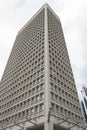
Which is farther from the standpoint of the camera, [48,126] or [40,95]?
[40,95]

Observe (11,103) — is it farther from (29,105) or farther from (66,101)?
(66,101)

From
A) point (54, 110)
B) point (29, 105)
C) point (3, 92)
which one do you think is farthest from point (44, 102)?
point (3, 92)

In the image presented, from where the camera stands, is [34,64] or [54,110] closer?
[54,110]

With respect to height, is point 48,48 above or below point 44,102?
above

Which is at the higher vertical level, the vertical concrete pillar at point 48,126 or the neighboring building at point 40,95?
the neighboring building at point 40,95

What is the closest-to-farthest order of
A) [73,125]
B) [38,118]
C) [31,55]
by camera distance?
[38,118]
[73,125]
[31,55]

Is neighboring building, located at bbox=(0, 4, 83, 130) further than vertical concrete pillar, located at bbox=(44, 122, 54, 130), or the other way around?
neighboring building, located at bbox=(0, 4, 83, 130)

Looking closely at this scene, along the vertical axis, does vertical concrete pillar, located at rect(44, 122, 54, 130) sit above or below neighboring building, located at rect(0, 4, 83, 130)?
below

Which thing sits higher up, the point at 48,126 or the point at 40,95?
the point at 40,95

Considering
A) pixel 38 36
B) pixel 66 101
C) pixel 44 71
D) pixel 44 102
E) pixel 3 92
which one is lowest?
pixel 44 102

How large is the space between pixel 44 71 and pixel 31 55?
1590 cm

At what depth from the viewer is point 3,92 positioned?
60.7 metres

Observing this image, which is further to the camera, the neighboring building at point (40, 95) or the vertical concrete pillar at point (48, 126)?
the neighboring building at point (40, 95)

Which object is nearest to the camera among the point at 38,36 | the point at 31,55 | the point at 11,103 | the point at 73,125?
the point at 73,125
